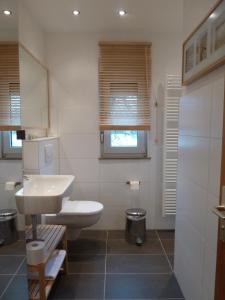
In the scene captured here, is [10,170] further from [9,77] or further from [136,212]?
[136,212]

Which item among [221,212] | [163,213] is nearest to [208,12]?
[221,212]

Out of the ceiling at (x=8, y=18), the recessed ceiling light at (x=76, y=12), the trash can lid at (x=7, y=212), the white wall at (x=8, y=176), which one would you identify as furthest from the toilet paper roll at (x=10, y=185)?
the recessed ceiling light at (x=76, y=12)

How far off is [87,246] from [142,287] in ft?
2.80

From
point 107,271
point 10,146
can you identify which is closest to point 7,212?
point 10,146

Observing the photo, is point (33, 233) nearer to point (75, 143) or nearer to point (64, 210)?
point (64, 210)

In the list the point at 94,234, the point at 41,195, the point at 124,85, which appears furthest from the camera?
the point at 94,234

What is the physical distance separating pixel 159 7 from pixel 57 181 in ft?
6.43

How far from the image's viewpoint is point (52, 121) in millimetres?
2820

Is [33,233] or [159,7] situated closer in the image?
[33,233]

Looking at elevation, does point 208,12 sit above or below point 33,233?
above

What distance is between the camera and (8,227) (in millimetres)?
1281

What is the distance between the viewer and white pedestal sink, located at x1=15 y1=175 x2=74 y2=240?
1671mm

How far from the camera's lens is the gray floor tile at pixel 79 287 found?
6.02 ft

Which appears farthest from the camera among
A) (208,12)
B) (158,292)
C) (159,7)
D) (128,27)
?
(128,27)
